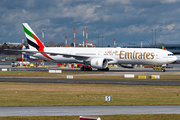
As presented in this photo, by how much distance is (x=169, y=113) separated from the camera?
1819cm

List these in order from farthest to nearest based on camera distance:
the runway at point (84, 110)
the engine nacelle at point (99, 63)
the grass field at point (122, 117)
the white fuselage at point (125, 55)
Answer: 1. the white fuselage at point (125, 55)
2. the engine nacelle at point (99, 63)
3. the runway at point (84, 110)
4. the grass field at point (122, 117)

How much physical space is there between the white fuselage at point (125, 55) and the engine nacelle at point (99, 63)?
57.8 inches

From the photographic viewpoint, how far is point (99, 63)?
215 ft

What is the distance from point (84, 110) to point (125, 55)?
161 ft

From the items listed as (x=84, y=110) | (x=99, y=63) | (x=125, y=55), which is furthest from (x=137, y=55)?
(x=84, y=110)

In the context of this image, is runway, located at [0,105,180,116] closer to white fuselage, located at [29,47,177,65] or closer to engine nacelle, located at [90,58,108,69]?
engine nacelle, located at [90,58,108,69]

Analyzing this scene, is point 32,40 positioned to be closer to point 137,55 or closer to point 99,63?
point 99,63

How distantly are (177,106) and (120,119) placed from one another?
266 inches

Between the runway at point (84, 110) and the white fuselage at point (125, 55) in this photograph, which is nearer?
the runway at point (84, 110)

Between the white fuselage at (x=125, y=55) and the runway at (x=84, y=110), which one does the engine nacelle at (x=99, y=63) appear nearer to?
the white fuselage at (x=125, y=55)

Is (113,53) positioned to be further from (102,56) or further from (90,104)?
(90,104)

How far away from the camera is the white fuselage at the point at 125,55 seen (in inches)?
2589

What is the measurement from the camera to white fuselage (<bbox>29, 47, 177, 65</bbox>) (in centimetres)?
6575

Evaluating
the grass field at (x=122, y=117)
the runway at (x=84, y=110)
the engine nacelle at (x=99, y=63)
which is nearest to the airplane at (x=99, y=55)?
the engine nacelle at (x=99, y=63)
